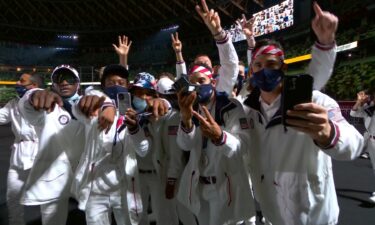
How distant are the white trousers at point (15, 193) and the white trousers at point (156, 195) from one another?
1.51 m

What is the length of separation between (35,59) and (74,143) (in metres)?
36.0

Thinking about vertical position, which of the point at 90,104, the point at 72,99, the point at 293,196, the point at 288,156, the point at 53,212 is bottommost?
the point at 53,212

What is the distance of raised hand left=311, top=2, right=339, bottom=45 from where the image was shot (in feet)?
5.46

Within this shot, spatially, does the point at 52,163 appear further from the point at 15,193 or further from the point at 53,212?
the point at 15,193

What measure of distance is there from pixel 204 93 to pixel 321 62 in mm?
857

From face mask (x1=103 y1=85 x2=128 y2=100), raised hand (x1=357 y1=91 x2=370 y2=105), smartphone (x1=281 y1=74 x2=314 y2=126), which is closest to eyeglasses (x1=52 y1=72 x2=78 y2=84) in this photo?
face mask (x1=103 y1=85 x2=128 y2=100)

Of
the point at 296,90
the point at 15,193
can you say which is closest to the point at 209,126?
the point at 296,90

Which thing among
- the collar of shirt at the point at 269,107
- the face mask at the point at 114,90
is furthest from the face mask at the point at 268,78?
the face mask at the point at 114,90

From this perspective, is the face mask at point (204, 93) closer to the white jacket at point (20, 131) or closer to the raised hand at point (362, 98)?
the white jacket at point (20, 131)

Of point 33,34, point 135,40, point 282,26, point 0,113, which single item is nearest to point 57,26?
point 33,34

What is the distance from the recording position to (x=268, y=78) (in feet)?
5.69

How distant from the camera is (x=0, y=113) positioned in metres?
3.49

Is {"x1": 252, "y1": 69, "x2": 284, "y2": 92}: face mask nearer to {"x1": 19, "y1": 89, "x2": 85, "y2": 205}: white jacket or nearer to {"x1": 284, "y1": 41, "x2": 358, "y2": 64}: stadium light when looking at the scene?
{"x1": 19, "y1": 89, "x2": 85, "y2": 205}: white jacket

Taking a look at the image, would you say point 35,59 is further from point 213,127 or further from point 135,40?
point 213,127
